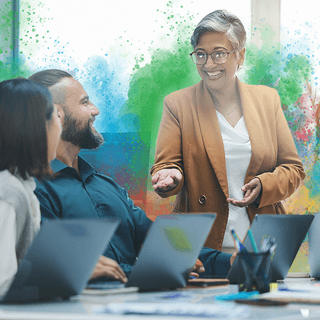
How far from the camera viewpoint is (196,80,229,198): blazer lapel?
6.00ft

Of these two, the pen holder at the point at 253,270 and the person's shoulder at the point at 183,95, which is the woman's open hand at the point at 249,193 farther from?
the pen holder at the point at 253,270

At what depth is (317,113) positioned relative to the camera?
8.73ft

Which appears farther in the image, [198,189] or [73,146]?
[198,189]

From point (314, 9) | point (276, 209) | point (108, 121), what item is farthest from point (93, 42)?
point (276, 209)

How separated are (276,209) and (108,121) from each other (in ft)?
4.33

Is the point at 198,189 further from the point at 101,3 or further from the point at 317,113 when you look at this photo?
the point at 101,3

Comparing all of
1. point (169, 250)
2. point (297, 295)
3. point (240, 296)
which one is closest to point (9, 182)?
point (169, 250)

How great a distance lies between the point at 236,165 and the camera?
1.84 metres

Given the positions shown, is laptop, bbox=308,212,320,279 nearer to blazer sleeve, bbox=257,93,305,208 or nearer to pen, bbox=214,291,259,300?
pen, bbox=214,291,259,300

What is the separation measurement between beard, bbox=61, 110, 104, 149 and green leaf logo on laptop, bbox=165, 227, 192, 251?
814 millimetres

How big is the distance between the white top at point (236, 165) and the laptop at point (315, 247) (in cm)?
59

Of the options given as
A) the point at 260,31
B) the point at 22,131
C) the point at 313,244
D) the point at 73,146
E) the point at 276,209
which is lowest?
the point at 276,209

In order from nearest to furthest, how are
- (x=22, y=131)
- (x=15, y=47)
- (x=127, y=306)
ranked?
1. (x=127, y=306)
2. (x=22, y=131)
3. (x=15, y=47)

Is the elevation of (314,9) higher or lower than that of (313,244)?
higher
